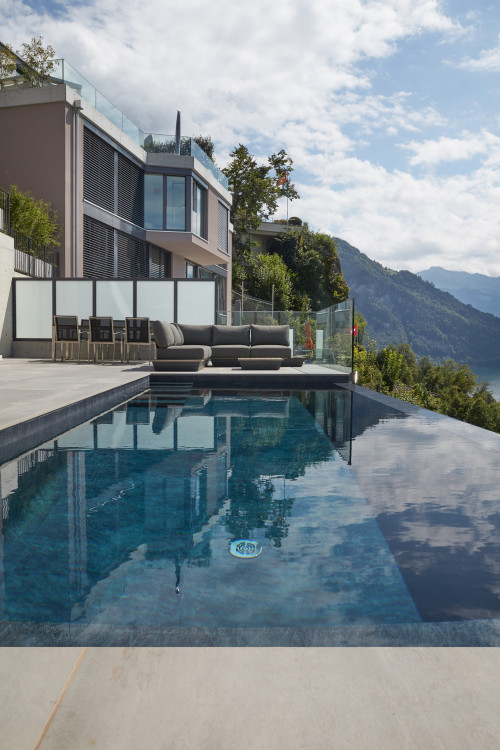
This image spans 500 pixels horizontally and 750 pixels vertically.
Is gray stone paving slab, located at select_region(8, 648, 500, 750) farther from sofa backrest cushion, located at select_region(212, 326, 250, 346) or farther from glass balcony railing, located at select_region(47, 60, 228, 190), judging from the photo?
glass balcony railing, located at select_region(47, 60, 228, 190)

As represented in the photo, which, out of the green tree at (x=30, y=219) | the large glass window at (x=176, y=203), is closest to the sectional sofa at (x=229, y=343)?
the green tree at (x=30, y=219)

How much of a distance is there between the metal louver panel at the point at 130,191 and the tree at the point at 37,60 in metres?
3.12

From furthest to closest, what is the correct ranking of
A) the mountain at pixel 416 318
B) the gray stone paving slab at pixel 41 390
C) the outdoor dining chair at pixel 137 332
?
the mountain at pixel 416 318
the outdoor dining chair at pixel 137 332
the gray stone paving slab at pixel 41 390

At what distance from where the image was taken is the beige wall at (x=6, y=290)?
517 inches

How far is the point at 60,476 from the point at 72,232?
42.9 ft

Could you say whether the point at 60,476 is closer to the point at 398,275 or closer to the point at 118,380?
the point at 118,380

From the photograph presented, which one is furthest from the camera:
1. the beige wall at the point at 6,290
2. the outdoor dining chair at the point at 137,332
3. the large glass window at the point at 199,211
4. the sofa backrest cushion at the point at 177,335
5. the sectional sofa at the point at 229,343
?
the large glass window at the point at 199,211

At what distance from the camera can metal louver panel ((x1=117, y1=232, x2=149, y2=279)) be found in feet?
60.6

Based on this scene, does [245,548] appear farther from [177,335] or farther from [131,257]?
[131,257]

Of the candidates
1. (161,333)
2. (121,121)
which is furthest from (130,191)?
(161,333)

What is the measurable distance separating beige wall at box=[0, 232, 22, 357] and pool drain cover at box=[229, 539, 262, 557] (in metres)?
12.3

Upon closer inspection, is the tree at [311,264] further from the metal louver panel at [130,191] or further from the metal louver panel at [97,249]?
the metal louver panel at [97,249]

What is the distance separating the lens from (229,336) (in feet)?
39.8

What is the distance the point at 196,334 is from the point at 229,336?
71 cm
